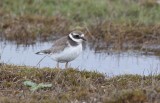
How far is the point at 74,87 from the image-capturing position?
26.7 feet

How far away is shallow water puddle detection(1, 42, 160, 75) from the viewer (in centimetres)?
1099

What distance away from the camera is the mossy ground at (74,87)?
7.24 metres

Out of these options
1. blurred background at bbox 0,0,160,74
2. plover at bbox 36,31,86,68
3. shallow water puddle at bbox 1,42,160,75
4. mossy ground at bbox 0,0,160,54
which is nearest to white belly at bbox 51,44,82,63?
plover at bbox 36,31,86,68

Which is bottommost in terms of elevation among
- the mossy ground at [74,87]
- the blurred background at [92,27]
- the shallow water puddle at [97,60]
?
the mossy ground at [74,87]

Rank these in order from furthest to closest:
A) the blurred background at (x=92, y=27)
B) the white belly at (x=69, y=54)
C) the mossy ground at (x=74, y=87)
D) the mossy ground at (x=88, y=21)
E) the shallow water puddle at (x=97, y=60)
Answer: the mossy ground at (x=88, y=21) < the blurred background at (x=92, y=27) < the shallow water puddle at (x=97, y=60) < the white belly at (x=69, y=54) < the mossy ground at (x=74, y=87)

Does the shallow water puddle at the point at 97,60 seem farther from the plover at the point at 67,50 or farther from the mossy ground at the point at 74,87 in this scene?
the mossy ground at the point at 74,87

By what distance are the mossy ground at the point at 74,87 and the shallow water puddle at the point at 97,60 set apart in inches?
67.5

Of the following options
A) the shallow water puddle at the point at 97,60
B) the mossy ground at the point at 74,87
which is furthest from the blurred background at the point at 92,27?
the mossy ground at the point at 74,87

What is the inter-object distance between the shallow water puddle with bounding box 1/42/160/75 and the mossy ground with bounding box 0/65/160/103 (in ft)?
5.63

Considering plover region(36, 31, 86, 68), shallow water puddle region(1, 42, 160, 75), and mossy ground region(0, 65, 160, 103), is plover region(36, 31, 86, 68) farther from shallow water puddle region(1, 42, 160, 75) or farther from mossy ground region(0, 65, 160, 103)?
mossy ground region(0, 65, 160, 103)

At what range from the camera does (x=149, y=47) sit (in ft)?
42.6

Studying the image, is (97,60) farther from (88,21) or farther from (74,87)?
(74,87)

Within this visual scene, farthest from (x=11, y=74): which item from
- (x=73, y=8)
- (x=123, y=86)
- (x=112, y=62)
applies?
(x=73, y=8)

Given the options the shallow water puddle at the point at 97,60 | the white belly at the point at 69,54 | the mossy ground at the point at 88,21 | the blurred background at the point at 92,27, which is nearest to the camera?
the white belly at the point at 69,54
